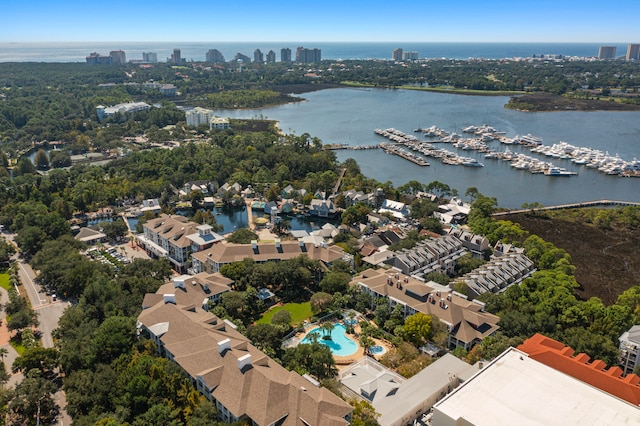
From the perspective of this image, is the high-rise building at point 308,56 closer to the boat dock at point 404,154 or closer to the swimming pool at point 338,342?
the boat dock at point 404,154

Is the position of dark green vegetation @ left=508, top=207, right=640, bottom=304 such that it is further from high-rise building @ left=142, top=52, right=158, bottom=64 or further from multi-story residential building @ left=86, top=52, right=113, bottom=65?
high-rise building @ left=142, top=52, right=158, bottom=64

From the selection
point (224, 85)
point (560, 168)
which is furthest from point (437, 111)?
point (224, 85)

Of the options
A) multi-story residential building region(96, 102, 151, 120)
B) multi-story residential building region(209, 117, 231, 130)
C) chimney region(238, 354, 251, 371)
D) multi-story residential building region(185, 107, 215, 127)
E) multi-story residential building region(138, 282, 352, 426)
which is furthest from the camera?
multi-story residential building region(96, 102, 151, 120)

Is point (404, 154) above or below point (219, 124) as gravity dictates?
below

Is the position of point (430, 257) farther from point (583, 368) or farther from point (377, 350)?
point (583, 368)

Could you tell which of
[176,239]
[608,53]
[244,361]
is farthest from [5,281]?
[608,53]

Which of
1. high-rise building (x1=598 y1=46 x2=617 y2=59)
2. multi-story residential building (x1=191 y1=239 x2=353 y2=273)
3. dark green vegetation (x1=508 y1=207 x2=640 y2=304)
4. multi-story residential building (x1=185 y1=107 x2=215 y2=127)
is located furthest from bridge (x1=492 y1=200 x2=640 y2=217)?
high-rise building (x1=598 y1=46 x2=617 y2=59)

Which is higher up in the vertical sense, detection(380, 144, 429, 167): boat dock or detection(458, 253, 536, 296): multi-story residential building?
detection(380, 144, 429, 167): boat dock
